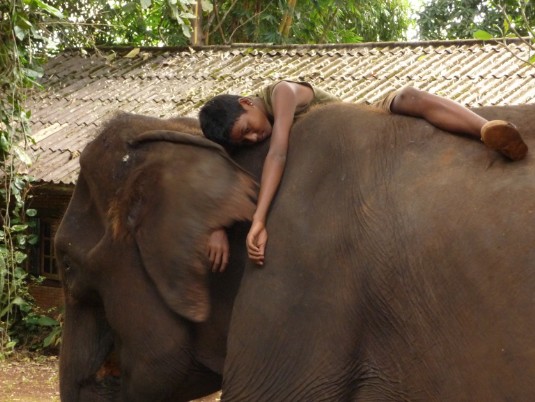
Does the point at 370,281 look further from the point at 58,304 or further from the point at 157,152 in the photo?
the point at 58,304

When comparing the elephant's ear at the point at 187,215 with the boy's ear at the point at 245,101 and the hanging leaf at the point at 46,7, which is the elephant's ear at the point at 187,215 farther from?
the hanging leaf at the point at 46,7

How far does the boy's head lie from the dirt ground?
18.9 ft

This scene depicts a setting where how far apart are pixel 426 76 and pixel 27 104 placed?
6.11 meters

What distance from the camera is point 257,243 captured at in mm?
3973

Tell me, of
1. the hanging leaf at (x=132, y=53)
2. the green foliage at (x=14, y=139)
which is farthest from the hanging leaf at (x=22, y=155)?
the hanging leaf at (x=132, y=53)

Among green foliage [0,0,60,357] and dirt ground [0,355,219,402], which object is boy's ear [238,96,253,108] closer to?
dirt ground [0,355,219,402]

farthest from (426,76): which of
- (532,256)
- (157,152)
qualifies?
(532,256)

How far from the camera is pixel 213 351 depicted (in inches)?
173

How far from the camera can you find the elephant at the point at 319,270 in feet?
11.3

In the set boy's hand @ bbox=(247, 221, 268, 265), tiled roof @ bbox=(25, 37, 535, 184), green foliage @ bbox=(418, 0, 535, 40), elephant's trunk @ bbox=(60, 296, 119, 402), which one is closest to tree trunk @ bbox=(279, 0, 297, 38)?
green foliage @ bbox=(418, 0, 535, 40)

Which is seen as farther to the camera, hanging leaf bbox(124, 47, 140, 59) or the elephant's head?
hanging leaf bbox(124, 47, 140, 59)

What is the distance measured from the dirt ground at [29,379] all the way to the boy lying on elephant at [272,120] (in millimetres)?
5760

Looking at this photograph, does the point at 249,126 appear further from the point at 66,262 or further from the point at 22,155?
the point at 22,155

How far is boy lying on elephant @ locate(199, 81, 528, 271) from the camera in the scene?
12.6 ft
